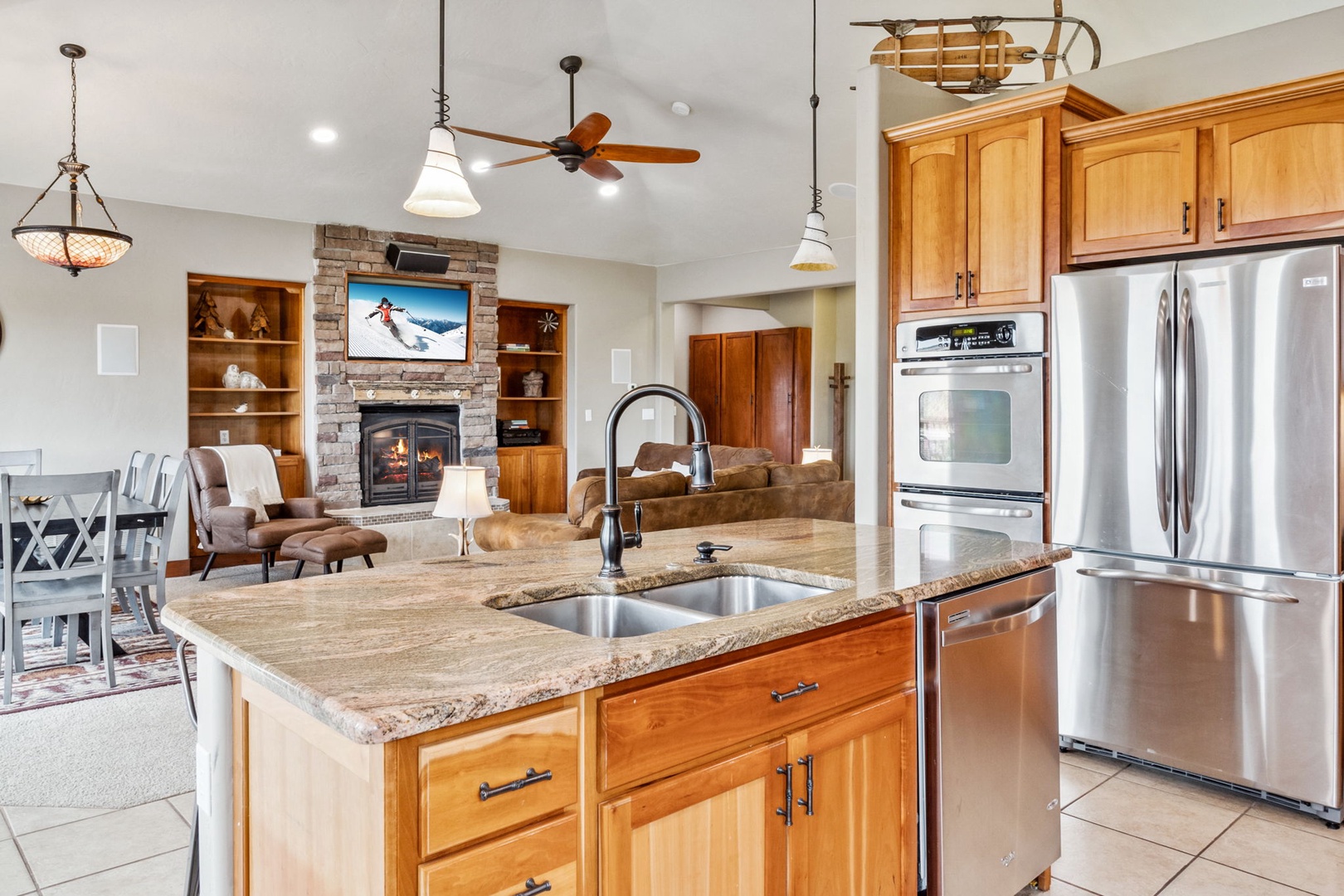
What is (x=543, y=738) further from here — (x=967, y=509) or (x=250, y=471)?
(x=250, y=471)

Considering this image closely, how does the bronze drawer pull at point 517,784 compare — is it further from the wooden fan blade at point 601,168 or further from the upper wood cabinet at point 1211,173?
the wooden fan blade at point 601,168

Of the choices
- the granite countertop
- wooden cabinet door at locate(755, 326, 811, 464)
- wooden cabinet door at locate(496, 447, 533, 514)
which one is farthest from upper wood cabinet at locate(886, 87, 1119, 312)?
wooden cabinet door at locate(755, 326, 811, 464)

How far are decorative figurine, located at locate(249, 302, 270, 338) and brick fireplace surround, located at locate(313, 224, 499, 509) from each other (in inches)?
20.1

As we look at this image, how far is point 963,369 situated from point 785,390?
256 inches

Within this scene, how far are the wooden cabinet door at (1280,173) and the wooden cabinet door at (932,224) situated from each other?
88 cm

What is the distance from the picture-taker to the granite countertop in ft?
4.02

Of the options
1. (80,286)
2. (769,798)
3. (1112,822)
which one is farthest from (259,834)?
(80,286)

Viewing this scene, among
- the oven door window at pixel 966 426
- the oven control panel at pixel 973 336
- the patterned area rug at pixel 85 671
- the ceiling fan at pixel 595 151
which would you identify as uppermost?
the ceiling fan at pixel 595 151

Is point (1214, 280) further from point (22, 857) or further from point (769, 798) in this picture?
point (22, 857)

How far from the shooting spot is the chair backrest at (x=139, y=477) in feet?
16.9

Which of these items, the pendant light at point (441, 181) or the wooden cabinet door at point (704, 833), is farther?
the pendant light at point (441, 181)

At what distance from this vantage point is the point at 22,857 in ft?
8.29

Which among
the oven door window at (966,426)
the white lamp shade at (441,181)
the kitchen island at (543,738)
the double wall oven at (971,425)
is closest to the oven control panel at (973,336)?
the double wall oven at (971,425)

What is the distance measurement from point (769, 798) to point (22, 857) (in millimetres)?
2296
